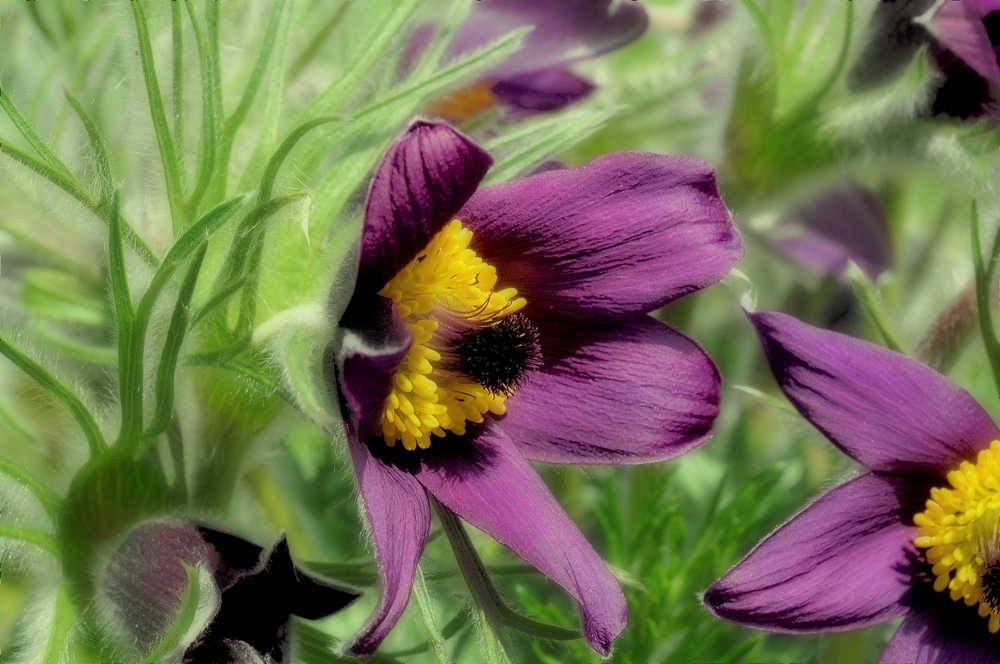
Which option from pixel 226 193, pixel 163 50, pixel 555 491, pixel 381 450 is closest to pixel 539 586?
pixel 555 491

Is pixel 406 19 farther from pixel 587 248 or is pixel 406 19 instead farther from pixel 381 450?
pixel 381 450

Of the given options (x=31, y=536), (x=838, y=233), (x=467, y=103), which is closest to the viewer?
(x=31, y=536)

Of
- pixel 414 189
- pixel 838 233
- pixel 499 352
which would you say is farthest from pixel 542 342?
pixel 838 233

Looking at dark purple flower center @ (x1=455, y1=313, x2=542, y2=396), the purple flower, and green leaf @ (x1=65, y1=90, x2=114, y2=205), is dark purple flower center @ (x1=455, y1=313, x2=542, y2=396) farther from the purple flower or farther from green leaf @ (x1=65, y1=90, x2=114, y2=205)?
green leaf @ (x1=65, y1=90, x2=114, y2=205)

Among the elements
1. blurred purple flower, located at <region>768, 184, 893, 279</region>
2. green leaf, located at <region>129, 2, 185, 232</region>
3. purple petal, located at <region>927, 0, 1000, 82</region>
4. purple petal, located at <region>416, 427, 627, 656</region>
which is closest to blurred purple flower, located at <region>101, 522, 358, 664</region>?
purple petal, located at <region>416, 427, 627, 656</region>

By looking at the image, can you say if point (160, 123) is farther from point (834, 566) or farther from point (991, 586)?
point (991, 586)

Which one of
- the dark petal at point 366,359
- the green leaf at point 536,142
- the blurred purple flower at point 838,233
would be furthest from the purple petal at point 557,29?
the dark petal at point 366,359
